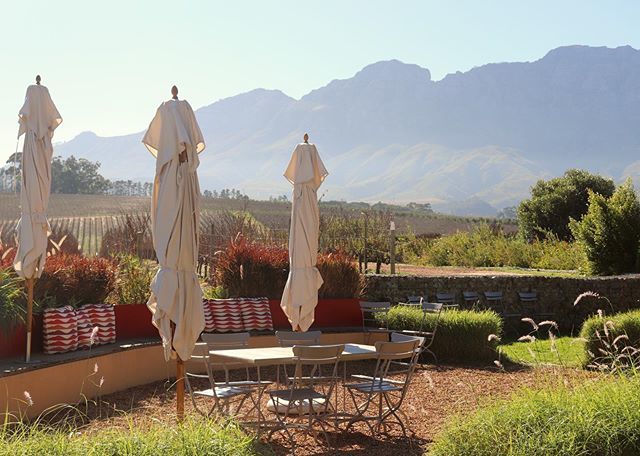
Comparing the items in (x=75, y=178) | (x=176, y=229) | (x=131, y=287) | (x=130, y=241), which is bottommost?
(x=131, y=287)

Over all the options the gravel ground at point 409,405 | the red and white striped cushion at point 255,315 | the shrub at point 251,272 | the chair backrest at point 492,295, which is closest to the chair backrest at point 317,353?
the gravel ground at point 409,405

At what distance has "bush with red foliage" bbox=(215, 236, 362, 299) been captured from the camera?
38.9 feet

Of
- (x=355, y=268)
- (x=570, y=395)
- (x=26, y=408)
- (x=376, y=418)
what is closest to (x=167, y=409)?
(x=26, y=408)

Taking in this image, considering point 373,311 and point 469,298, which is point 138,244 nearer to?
point 373,311

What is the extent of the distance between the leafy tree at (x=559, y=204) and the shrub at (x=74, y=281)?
20615 millimetres

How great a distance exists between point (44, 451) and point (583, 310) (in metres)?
12.4

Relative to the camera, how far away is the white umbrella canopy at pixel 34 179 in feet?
27.6

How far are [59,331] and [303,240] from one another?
2.80 meters

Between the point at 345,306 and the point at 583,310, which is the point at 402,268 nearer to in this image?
the point at 583,310

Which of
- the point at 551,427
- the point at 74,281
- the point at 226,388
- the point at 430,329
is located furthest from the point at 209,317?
the point at 551,427

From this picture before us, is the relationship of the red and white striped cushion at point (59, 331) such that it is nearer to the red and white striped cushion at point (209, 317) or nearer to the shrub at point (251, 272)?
the red and white striped cushion at point (209, 317)

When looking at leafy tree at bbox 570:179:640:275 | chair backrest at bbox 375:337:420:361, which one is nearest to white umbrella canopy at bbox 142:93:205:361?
chair backrest at bbox 375:337:420:361

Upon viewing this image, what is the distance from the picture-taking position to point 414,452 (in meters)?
6.58

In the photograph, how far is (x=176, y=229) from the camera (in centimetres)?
664
